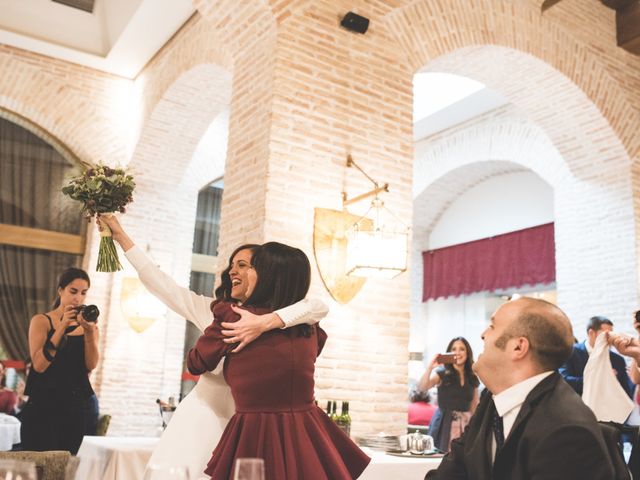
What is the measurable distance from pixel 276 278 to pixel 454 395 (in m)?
3.55

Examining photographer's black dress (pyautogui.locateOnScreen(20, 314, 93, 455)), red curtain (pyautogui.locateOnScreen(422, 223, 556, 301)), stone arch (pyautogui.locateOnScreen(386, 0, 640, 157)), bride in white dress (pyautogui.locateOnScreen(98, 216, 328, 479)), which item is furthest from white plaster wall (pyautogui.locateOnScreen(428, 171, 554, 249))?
bride in white dress (pyautogui.locateOnScreen(98, 216, 328, 479))

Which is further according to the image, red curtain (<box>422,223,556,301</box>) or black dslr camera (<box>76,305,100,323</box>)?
red curtain (<box>422,223,556,301</box>)

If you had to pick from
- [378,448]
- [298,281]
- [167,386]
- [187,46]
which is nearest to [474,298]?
[167,386]

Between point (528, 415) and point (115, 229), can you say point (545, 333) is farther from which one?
point (115, 229)

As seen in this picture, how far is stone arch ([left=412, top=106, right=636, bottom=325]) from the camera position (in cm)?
741

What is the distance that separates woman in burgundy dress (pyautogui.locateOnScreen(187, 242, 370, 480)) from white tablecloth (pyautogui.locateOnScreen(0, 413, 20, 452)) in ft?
12.4

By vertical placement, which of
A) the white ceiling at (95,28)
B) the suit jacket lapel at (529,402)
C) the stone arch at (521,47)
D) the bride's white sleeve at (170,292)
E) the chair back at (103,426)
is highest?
the white ceiling at (95,28)

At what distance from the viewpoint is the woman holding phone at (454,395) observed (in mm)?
5734

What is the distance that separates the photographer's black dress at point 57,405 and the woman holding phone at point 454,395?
116 inches

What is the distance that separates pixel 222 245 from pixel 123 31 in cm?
378

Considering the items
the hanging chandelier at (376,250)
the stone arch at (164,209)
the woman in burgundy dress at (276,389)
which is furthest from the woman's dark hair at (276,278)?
the stone arch at (164,209)

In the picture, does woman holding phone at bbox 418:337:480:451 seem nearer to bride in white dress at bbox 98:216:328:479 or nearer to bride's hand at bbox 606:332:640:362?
bride's hand at bbox 606:332:640:362

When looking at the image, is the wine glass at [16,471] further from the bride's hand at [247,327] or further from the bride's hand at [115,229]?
the bride's hand at [115,229]

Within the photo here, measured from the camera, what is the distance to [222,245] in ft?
18.2
